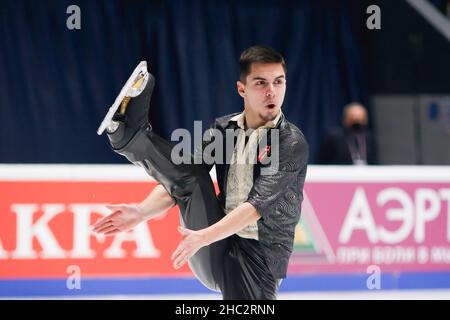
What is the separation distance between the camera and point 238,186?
394 cm

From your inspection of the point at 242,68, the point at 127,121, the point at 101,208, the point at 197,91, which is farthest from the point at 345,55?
the point at 127,121

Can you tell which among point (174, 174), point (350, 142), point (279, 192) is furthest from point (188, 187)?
point (350, 142)

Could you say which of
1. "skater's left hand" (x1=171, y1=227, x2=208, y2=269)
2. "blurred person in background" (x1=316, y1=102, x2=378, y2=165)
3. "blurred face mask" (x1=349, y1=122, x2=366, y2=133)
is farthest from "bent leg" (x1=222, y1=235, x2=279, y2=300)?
"blurred face mask" (x1=349, y1=122, x2=366, y2=133)

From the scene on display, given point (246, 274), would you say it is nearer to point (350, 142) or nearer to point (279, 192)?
point (279, 192)

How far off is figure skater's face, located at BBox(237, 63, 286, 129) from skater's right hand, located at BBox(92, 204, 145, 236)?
0.68 meters

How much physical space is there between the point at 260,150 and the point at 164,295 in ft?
5.83

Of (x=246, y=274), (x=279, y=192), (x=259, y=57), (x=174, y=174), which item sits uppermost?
(x=259, y=57)

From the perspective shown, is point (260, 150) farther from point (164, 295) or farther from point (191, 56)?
point (191, 56)

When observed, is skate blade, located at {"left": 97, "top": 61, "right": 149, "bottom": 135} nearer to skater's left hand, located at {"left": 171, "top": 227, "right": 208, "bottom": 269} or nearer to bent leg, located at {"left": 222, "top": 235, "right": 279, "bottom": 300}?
skater's left hand, located at {"left": 171, "top": 227, "right": 208, "bottom": 269}

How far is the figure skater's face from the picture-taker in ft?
13.0

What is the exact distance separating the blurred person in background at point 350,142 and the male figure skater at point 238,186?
7.74 feet

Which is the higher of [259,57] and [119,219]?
[259,57]

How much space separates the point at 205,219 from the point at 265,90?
65 centimetres

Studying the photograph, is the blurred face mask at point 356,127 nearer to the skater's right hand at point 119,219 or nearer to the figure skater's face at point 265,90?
the figure skater's face at point 265,90
